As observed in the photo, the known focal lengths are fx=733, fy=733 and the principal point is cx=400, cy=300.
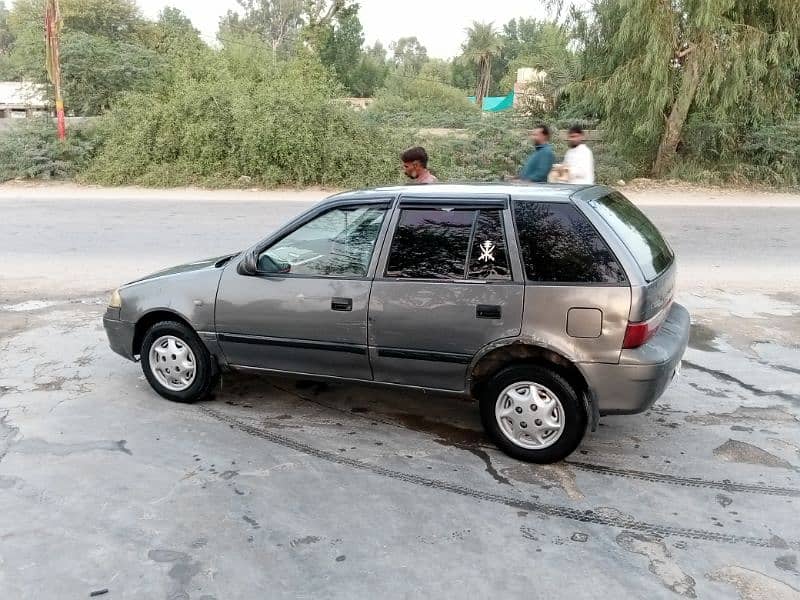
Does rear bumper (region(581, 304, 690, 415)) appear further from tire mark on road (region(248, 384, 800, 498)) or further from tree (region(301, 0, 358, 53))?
tree (region(301, 0, 358, 53))

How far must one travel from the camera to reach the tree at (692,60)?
18453 mm

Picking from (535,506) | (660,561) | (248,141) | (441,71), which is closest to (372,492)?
(535,506)

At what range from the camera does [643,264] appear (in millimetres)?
4152

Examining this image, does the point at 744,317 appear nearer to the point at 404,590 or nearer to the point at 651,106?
the point at 404,590

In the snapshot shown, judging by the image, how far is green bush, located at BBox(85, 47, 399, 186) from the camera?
776 inches

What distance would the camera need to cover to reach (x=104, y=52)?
2477 cm

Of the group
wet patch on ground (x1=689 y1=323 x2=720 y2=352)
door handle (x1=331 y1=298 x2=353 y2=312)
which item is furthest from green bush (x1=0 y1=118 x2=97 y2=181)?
wet patch on ground (x1=689 y1=323 x2=720 y2=352)

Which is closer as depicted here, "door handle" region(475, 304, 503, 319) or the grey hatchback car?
the grey hatchback car

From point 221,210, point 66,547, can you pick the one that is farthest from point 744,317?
point 221,210

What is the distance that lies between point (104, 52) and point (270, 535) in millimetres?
25103

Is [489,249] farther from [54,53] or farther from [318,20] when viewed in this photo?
[318,20]

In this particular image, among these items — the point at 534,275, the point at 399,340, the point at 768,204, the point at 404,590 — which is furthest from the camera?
the point at 768,204

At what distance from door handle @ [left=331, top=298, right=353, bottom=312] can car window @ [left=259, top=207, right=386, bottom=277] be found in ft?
0.54

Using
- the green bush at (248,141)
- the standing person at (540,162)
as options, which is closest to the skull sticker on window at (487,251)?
the standing person at (540,162)
